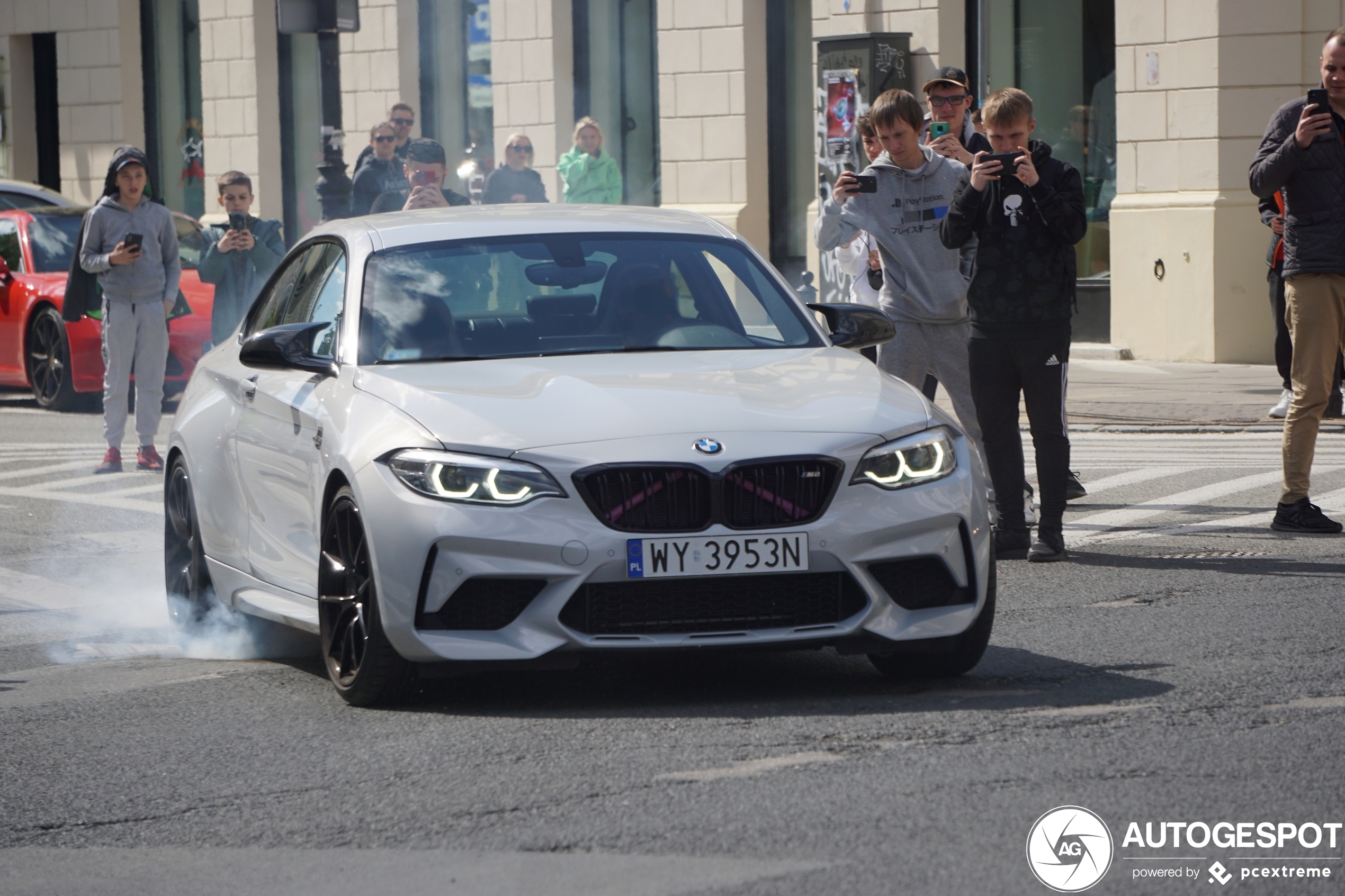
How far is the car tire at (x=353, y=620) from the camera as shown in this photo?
224 inches

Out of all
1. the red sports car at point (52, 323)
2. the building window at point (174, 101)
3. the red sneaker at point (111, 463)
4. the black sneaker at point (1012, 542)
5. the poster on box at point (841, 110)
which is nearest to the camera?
the black sneaker at point (1012, 542)

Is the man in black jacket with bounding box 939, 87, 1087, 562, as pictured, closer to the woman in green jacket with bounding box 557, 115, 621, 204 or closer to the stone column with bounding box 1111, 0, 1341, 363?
the stone column with bounding box 1111, 0, 1341, 363

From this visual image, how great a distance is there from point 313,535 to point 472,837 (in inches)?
76.2

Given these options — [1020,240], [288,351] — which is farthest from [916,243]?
[288,351]

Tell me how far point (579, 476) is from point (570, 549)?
0.19 metres

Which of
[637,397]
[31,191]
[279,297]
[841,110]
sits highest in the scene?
[841,110]

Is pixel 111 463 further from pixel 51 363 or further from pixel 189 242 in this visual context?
pixel 189 242

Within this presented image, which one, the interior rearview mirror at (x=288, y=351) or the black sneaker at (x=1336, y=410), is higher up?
the interior rearview mirror at (x=288, y=351)

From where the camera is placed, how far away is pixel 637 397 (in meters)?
5.81

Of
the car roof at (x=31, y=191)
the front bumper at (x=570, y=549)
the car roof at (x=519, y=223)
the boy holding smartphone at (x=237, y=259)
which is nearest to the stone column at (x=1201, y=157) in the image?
the boy holding smartphone at (x=237, y=259)

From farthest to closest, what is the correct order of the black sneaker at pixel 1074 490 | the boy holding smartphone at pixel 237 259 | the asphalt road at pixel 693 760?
the boy holding smartphone at pixel 237 259, the black sneaker at pixel 1074 490, the asphalt road at pixel 693 760

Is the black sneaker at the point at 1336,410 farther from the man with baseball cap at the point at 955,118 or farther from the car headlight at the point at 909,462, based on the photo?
the car headlight at the point at 909,462

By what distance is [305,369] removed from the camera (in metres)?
6.42

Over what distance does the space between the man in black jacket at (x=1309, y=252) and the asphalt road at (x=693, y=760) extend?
4.81 ft
